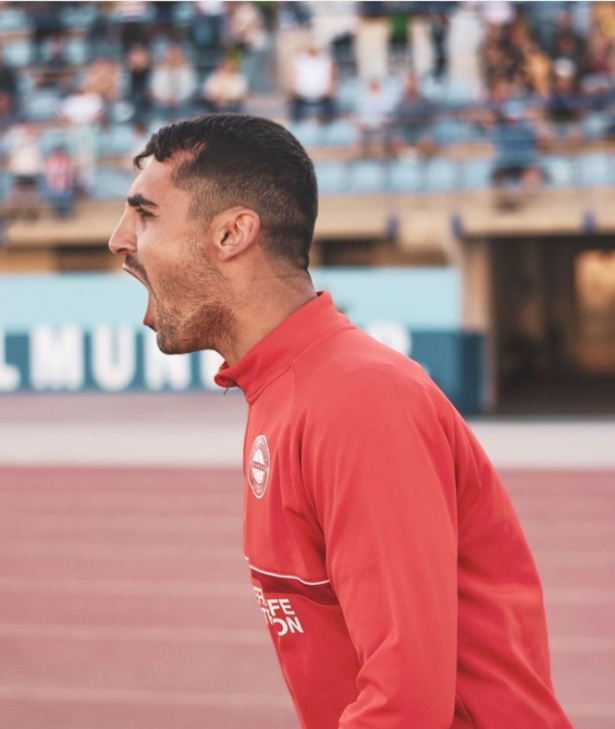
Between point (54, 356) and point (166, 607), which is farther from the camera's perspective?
point (54, 356)

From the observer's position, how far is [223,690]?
197 inches

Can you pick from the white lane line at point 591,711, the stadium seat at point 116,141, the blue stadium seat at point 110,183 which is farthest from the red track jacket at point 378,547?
the stadium seat at point 116,141

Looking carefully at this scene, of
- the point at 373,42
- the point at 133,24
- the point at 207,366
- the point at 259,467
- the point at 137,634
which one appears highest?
the point at 133,24

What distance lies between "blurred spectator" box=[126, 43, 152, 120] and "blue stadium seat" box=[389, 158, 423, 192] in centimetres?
455

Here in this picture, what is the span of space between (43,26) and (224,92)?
473 centimetres

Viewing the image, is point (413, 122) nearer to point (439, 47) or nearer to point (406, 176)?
point (406, 176)

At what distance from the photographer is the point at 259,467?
141 cm

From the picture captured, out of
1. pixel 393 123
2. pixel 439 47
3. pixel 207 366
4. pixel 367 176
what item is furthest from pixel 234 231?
pixel 439 47

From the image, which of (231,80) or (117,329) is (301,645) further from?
(231,80)

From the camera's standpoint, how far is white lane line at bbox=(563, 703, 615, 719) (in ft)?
15.4

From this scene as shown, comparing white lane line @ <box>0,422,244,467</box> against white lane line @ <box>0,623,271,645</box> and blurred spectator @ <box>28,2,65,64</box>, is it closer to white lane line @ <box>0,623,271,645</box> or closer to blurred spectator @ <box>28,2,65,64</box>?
white lane line @ <box>0,623,271,645</box>

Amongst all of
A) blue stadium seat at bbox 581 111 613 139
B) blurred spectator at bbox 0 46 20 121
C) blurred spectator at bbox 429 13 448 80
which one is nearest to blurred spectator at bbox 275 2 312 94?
blurred spectator at bbox 429 13 448 80

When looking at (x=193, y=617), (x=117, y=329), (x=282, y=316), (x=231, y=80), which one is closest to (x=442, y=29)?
(x=231, y=80)

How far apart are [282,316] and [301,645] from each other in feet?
1.33
